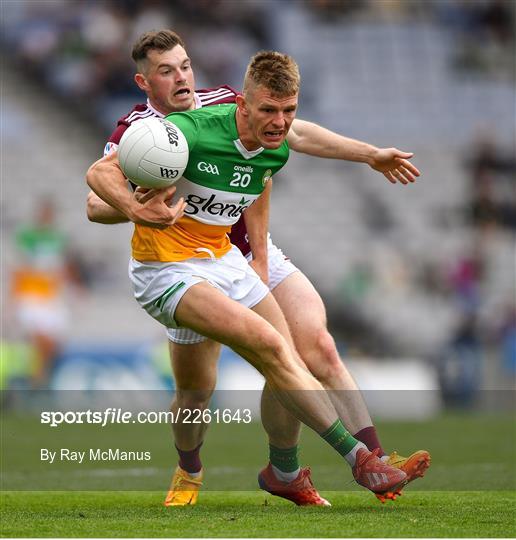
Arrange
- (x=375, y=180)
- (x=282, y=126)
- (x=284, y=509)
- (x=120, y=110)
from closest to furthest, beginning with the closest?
(x=282, y=126) < (x=284, y=509) < (x=120, y=110) < (x=375, y=180)

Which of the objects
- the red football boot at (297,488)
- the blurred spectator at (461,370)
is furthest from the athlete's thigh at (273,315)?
A: the blurred spectator at (461,370)

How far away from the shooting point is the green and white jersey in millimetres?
6547

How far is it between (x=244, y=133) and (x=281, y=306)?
3.79 ft

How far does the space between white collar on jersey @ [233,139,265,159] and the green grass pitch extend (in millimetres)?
1850

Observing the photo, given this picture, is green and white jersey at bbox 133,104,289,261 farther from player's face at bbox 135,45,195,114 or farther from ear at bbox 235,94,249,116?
player's face at bbox 135,45,195,114

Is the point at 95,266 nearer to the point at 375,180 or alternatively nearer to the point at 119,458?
the point at 375,180

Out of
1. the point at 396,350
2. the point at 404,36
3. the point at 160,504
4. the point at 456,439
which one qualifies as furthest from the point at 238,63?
the point at 160,504

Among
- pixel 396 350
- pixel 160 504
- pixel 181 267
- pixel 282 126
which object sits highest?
pixel 282 126

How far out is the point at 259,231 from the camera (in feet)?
23.6

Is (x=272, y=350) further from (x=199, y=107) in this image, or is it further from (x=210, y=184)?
(x=199, y=107)

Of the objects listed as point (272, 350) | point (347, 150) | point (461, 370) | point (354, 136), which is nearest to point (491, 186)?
point (354, 136)

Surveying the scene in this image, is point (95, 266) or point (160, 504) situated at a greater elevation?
point (160, 504)

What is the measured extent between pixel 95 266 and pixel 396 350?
187 inches

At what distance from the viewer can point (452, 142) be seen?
2311 cm
